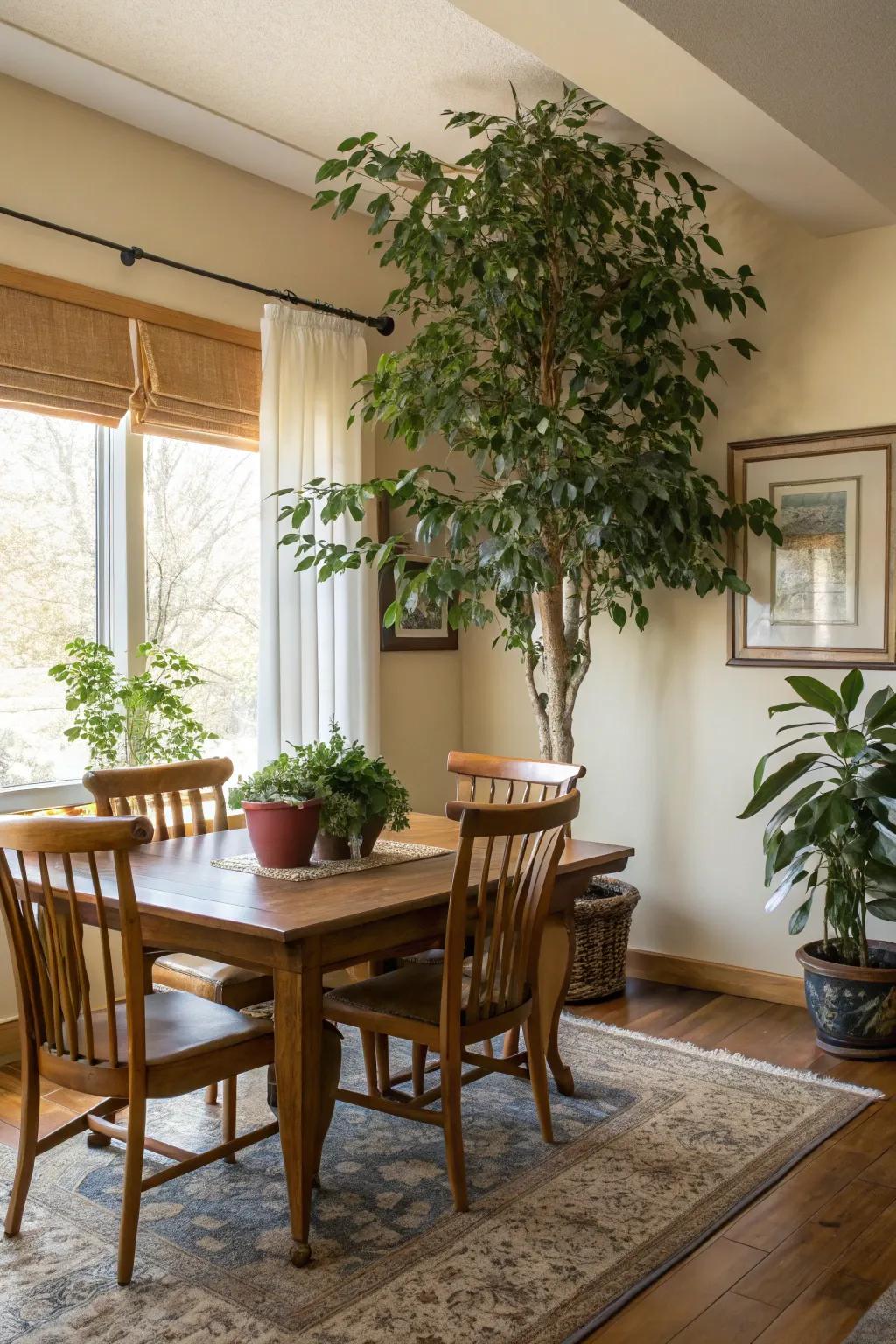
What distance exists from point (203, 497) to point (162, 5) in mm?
1608

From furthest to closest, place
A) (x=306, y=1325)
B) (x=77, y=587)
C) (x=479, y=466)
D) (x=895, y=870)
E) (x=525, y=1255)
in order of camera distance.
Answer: (x=479, y=466) < (x=77, y=587) < (x=895, y=870) < (x=525, y=1255) < (x=306, y=1325)

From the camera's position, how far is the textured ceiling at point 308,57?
326 cm

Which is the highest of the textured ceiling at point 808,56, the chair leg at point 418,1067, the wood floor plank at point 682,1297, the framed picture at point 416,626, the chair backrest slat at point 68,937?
the textured ceiling at point 808,56

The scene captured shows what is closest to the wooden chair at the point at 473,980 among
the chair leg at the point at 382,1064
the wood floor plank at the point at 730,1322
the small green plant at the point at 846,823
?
the chair leg at the point at 382,1064

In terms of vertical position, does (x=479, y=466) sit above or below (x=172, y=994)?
above

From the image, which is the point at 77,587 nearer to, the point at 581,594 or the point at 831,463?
the point at 581,594

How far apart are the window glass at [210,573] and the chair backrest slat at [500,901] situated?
1.74m

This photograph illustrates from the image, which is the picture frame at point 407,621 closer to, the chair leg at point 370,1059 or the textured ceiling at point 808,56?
the chair leg at point 370,1059

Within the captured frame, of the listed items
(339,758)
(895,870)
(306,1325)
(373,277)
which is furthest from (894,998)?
(373,277)

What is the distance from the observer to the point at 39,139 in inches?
144

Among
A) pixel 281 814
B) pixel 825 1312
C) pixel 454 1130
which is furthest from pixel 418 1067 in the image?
pixel 825 1312

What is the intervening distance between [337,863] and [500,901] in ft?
1.54

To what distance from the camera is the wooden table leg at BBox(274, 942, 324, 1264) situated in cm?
235

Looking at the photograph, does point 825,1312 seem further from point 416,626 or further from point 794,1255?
point 416,626
